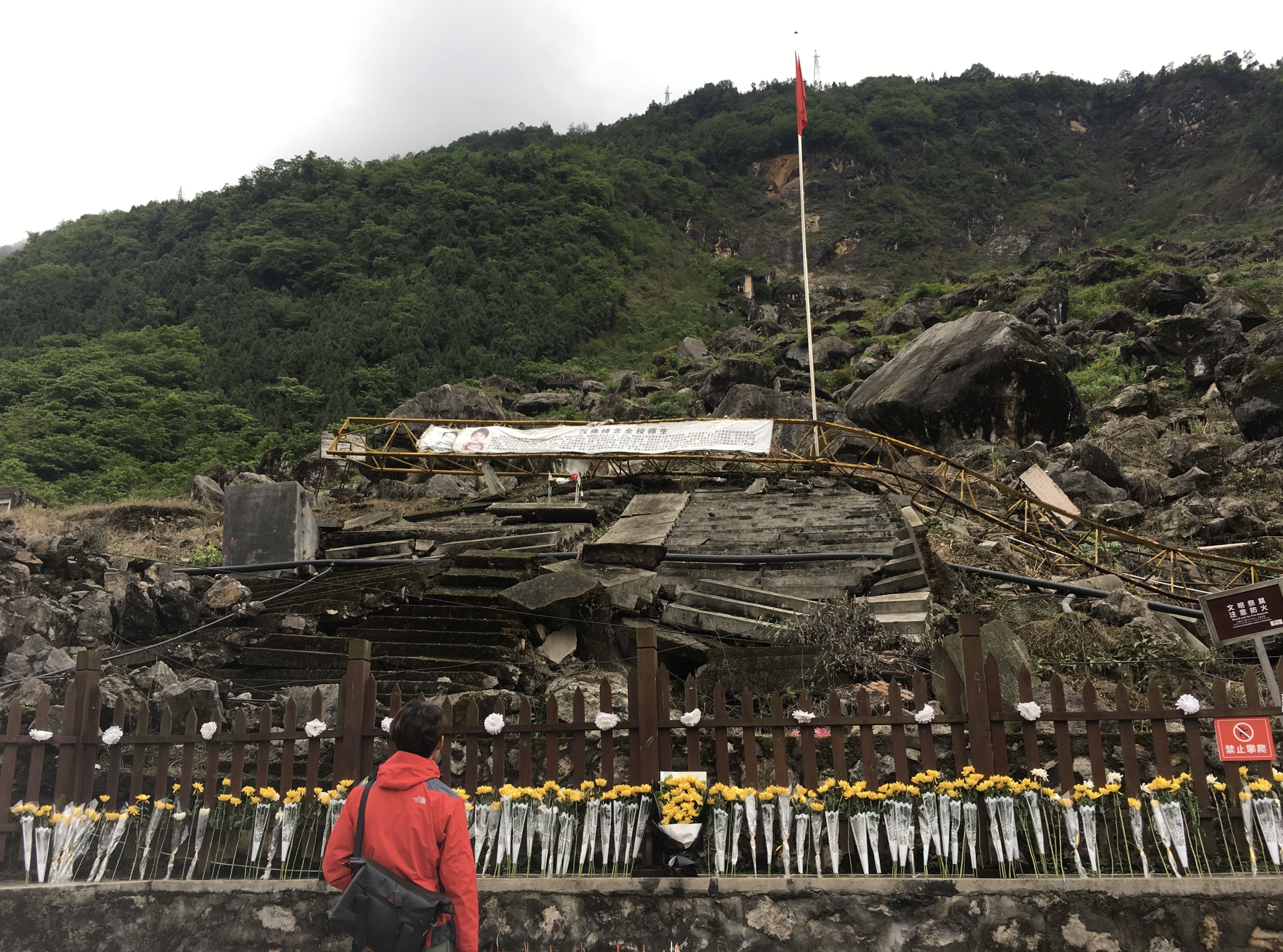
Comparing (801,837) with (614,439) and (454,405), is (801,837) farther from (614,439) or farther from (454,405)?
(454,405)

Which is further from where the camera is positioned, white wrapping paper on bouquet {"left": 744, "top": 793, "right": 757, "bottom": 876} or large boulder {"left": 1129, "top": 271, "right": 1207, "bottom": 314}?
large boulder {"left": 1129, "top": 271, "right": 1207, "bottom": 314}

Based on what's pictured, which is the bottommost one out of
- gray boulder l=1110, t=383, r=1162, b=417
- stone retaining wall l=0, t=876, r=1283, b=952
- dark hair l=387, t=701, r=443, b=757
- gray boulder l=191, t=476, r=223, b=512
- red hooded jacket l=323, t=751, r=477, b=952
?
stone retaining wall l=0, t=876, r=1283, b=952

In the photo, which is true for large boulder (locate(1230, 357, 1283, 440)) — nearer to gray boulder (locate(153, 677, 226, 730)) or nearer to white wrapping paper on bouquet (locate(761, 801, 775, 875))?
white wrapping paper on bouquet (locate(761, 801, 775, 875))

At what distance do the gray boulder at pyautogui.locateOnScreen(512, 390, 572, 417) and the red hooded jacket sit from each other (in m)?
26.1

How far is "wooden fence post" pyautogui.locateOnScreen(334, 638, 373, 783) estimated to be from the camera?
4.77 m

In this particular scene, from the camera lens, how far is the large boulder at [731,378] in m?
27.1

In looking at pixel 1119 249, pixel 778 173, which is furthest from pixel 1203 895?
pixel 778 173

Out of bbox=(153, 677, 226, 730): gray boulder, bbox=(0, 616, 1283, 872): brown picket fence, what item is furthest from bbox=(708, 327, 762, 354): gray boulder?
bbox=(0, 616, 1283, 872): brown picket fence

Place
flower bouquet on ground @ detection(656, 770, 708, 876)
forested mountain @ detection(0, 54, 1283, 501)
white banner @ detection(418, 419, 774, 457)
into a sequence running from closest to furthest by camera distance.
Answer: flower bouquet on ground @ detection(656, 770, 708, 876), white banner @ detection(418, 419, 774, 457), forested mountain @ detection(0, 54, 1283, 501)

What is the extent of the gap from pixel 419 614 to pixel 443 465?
8.26 m

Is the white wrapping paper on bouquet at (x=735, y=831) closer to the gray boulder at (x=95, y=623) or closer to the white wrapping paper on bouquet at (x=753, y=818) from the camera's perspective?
the white wrapping paper on bouquet at (x=753, y=818)

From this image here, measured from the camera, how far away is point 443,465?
643 inches

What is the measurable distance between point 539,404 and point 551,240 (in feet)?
86.4

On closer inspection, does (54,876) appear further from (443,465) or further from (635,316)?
(635,316)
